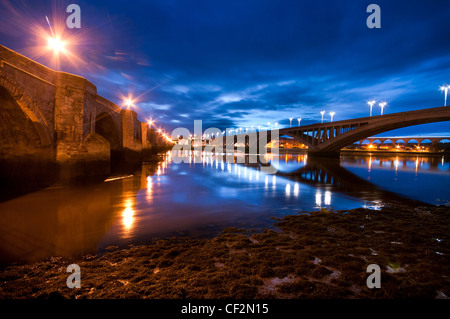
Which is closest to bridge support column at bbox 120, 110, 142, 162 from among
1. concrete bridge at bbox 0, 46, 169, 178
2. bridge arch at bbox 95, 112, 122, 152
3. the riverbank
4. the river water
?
bridge arch at bbox 95, 112, 122, 152

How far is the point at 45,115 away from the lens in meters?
13.5

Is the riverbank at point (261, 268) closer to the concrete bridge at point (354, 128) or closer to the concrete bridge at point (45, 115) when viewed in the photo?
the concrete bridge at point (45, 115)

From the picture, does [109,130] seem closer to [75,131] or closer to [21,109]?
[75,131]

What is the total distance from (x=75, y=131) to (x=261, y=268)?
56.3 ft

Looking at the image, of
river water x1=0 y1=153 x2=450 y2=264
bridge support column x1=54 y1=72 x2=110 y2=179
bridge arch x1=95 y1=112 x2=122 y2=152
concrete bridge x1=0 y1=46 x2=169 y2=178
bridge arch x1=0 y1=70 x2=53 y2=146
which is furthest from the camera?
bridge arch x1=95 y1=112 x2=122 y2=152

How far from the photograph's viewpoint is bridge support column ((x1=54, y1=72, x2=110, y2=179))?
14531 mm

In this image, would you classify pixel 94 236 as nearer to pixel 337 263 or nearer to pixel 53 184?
pixel 337 263

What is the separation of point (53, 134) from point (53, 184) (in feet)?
11.6

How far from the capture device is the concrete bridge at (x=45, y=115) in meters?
11.3

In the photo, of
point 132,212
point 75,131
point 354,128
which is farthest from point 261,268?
point 354,128

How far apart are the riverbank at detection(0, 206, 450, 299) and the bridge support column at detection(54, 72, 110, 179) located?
12.8m

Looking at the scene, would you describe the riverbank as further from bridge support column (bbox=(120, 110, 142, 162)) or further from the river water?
bridge support column (bbox=(120, 110, 142, 162))

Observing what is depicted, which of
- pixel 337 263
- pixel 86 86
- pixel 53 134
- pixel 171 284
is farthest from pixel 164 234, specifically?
pixel 86 86
